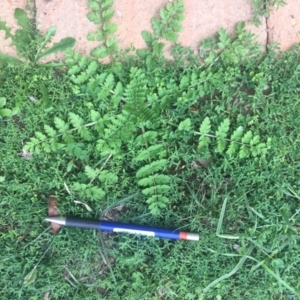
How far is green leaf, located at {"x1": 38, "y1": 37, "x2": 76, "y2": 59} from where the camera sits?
231cm

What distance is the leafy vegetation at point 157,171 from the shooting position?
225 cm

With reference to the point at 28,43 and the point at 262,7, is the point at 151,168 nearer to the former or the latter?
Result: the point at 28,43

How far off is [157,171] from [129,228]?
0.31 metres

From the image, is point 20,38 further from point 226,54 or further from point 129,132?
point 226,54

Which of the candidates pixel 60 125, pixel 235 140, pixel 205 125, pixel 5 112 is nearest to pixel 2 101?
pixel 5 112

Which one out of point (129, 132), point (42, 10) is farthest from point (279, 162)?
point (42, 10)

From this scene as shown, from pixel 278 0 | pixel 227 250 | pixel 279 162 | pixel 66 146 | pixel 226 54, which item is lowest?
pixel 227 250

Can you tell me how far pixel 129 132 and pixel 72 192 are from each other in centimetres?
42

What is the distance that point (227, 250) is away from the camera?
2.28 m

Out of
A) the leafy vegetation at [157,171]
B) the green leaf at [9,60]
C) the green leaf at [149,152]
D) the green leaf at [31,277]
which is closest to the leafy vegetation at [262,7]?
the leafy vegetation at [157,171]

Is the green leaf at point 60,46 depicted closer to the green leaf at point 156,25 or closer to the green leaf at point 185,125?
the green leaf at point 156,25

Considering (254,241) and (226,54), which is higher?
(226,54)

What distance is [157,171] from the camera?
2.27 metres

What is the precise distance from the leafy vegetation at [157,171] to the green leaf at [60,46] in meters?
0.09
